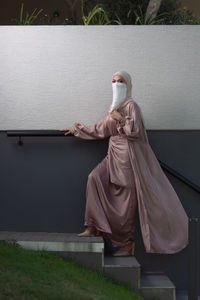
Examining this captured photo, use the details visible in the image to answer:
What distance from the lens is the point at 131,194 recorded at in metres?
6.95

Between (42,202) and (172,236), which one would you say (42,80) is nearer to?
(42,202)

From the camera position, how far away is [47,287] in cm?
549

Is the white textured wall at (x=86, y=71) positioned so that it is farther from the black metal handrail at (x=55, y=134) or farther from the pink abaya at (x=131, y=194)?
the pink abaya at (x=131, y=194)

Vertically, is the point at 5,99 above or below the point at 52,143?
above

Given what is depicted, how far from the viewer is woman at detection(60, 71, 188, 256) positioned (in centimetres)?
691

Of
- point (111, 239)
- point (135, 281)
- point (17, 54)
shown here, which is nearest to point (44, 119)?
point (17, 54)

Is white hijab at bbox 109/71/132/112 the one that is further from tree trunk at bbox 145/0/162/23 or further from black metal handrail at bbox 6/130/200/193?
tree trunk at bbox 145/0/162/23

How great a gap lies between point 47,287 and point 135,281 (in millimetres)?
1253

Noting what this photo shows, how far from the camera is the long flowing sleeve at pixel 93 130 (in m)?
7.10

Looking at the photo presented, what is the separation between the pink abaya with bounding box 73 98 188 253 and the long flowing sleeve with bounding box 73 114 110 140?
0.01 metres

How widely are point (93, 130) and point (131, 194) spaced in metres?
0.76

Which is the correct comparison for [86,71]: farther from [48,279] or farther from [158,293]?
[48,279]

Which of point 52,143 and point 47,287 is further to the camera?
point 52,143

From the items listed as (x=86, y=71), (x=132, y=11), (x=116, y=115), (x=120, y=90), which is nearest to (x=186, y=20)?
(x=132, y=11)
